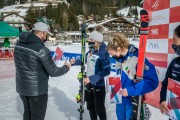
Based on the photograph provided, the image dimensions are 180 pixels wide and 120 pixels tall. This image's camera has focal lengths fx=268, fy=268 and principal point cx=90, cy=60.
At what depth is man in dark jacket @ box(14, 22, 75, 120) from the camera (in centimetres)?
290

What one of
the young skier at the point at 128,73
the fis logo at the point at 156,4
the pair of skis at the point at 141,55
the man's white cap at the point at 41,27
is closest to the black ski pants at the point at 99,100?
the young skier at the point at 128,73

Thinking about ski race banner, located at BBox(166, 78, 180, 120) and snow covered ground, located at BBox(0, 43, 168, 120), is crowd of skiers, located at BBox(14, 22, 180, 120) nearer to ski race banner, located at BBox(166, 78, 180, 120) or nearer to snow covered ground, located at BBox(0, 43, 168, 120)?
ski race banner, located at BBox(166, 78, 180, 120)

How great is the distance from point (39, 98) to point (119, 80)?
3.03 feet

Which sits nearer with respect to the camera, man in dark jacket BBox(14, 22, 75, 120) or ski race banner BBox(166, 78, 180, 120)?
ski race banner BBox(166, 78, 180, 120)

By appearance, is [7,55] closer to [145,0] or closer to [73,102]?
[73,102]

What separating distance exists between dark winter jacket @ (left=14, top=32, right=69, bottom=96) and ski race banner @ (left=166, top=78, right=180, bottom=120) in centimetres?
125

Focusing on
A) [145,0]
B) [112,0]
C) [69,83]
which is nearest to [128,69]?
[145,0]

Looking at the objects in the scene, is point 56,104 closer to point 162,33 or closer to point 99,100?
point 99,100

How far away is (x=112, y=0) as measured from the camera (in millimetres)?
141500

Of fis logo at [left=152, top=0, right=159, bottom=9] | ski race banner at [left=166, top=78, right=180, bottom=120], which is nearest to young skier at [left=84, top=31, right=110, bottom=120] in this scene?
ski race banner at [left=166, top=78, right=180, bottom=120]

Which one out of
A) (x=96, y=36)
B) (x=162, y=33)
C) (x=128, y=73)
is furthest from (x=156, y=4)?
(x=128, y=73)

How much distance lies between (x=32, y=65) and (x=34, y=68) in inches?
1.5

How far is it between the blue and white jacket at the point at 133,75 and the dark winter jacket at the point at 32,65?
2.55 ft

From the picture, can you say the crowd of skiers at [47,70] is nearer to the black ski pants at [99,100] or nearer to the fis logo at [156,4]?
the black ski pants at [99,100]
